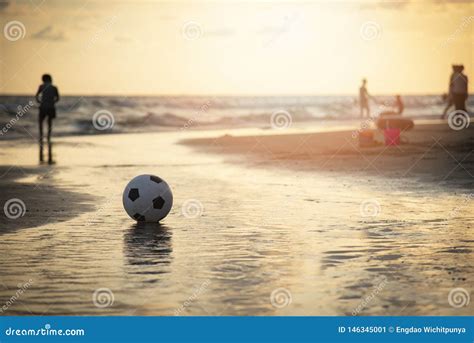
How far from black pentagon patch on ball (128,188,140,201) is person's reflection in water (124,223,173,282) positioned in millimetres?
378

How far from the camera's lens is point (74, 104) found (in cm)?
7925

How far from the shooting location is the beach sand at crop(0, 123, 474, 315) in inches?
301

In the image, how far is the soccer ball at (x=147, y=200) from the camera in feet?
40.0

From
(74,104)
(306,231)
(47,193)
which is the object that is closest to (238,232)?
(306,231)

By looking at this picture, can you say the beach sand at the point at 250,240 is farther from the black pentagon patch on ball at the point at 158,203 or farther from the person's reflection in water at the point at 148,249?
the black pentagon patch on ball at the point at 158,203

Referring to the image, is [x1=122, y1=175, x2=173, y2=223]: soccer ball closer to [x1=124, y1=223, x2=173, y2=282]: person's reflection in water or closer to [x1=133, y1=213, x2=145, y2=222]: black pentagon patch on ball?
[x1=133, y1=213, x2=145, y2=222]: black pentagon patch on ball

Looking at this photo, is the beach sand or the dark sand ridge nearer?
the beach sand

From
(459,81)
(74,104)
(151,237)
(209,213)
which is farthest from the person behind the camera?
(74,104)

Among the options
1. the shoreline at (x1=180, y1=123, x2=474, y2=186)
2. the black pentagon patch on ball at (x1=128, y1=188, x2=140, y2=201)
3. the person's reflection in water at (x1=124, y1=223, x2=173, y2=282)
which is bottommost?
the person's reflection in water at (x1=124, y1=223, x2=173, y2=282)

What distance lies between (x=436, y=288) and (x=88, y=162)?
16.6 meters

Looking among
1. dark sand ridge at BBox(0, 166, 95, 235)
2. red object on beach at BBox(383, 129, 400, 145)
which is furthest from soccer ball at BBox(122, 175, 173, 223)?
red object on beach at BBox(383, 129, 400, 145)

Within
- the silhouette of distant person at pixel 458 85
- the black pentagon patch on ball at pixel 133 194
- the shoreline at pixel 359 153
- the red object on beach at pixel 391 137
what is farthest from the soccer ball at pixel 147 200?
the silhouette of distant person at pixel 458 85

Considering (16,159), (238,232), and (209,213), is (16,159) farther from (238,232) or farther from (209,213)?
(238,232)

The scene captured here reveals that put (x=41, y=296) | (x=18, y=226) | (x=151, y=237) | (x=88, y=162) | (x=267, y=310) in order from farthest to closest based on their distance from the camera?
(x=88, y=162)
(x=18, y=226)
(x=151, y=237)
(x=41, y=296)
(x=267, y=310)
